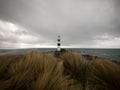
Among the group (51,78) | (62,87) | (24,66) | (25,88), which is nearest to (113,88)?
(62,87)

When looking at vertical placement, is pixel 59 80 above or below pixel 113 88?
above

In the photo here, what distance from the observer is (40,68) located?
2.38 m

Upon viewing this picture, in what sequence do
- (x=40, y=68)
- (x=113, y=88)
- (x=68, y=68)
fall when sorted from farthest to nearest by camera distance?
(x=68, y=68) → (x=40, y=68) → (x=113, y=88)

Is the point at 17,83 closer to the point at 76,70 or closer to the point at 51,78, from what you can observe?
the point at 51,78

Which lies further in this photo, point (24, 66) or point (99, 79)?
point (24, 66)

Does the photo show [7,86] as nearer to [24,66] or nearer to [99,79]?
[24,66]

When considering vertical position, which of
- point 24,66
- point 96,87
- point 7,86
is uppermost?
point 24,66

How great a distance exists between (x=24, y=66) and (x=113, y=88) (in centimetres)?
181

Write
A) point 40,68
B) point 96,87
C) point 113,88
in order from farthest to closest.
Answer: point 40,68 < point 96,87 < point 113,88

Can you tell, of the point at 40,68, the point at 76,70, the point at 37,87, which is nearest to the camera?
the point at 37,87

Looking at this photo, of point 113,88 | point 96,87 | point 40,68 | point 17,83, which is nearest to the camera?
point 17,83

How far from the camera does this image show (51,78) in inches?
65.8

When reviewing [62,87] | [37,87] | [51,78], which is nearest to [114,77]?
[62,87]

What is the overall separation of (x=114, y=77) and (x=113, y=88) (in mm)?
181
